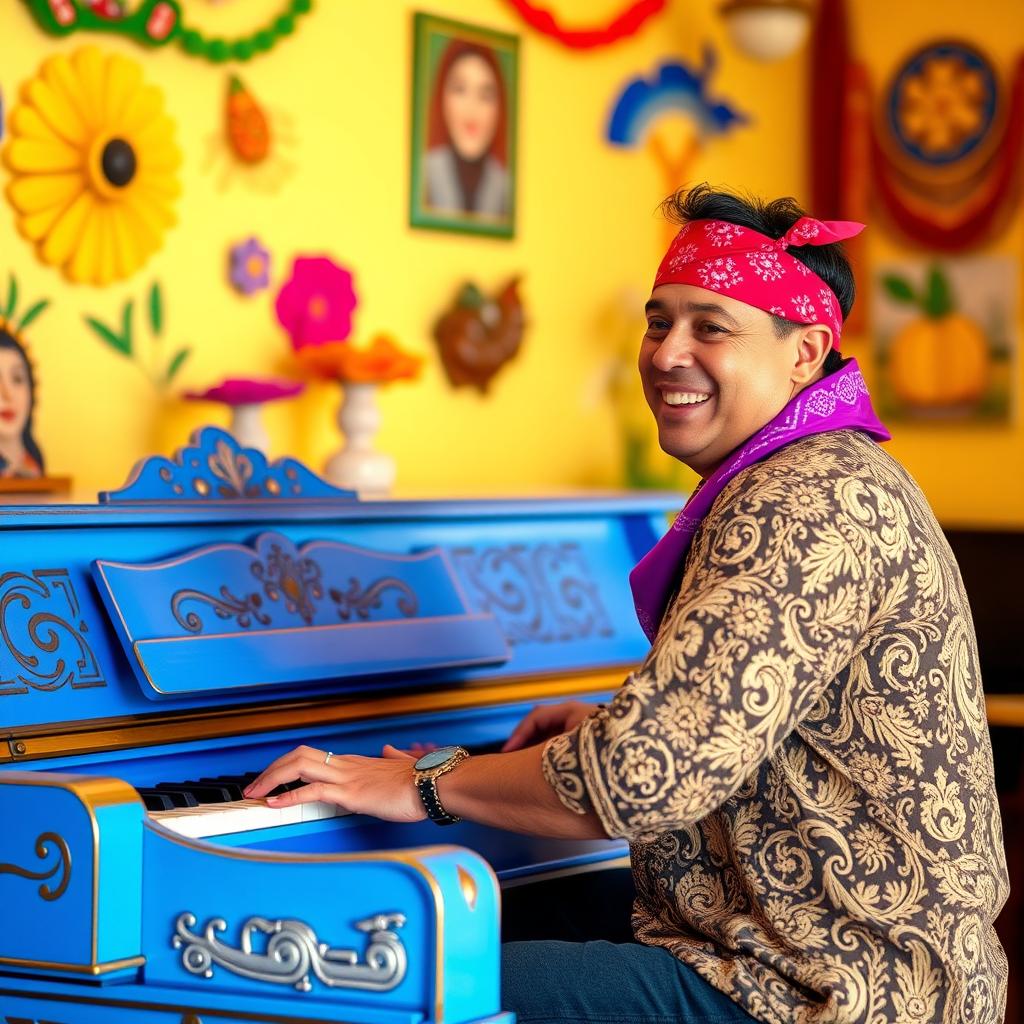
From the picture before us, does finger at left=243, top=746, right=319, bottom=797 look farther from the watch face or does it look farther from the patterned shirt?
the patterned shirt

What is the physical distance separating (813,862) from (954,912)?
159mm

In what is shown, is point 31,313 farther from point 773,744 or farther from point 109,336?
point 773,744

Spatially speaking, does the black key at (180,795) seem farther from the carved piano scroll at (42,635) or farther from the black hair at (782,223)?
the black hair at (782,223)

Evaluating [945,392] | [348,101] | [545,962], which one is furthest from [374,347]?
[945,392]

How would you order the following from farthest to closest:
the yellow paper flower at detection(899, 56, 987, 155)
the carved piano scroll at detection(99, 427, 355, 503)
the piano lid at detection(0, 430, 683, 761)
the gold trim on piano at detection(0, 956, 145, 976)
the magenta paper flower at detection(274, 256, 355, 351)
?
the yellow paper flower at detection(899, 56, 987, 155) → the magenta paper flower at detection(274, 256, 355, 351) → the carved piano scroll at detection(99, 427, 355, 503) → the piano lid at detection(0, 430, 683, 761) → the gold trim on piano at detection(0, 956, 145, 976)

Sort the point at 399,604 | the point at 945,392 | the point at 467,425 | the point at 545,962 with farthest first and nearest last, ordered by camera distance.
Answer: the point at 945,392, the point at 467,425, the point at 399,604, the point at 545,962

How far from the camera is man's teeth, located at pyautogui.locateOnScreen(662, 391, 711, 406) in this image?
1981mm

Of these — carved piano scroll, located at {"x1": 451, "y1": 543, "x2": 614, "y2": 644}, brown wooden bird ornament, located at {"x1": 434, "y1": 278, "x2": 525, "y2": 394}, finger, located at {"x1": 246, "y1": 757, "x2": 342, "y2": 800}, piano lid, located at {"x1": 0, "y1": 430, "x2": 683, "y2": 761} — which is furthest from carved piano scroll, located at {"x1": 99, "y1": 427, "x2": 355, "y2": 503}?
brown wooden bird ornament, located at {"x1": 434, "y1": 278, "x2": 525, "y2": 394}

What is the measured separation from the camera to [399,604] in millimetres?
2691

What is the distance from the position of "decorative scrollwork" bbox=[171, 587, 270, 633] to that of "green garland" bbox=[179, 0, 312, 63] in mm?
1523

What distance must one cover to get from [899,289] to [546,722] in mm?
3118

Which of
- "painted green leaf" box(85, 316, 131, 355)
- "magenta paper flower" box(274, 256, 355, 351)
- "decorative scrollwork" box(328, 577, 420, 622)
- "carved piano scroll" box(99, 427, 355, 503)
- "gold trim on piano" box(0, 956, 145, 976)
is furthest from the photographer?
"magenta paper flower" box(274, 256, 355, 351)

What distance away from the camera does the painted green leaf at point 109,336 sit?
132 inches

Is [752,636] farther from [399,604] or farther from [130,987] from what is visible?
[399,604]
